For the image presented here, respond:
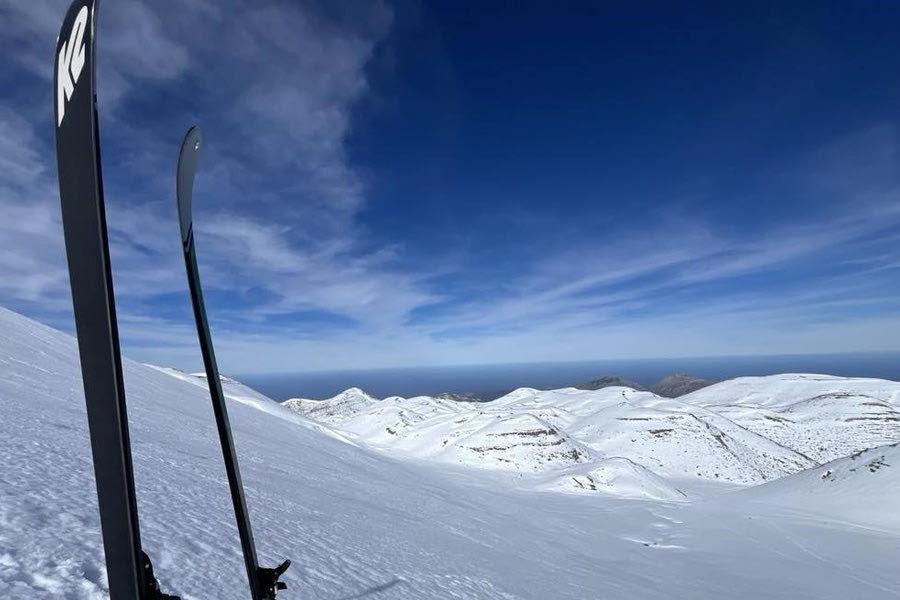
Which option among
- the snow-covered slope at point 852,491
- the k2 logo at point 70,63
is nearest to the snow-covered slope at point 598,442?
the snow-covered slope at point 852,491

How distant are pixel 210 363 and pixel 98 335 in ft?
1.78

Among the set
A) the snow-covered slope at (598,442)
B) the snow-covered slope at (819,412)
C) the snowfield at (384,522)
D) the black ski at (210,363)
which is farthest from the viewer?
the snow-covered slope at (819,412)

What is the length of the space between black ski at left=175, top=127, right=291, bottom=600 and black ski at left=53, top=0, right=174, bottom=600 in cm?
42

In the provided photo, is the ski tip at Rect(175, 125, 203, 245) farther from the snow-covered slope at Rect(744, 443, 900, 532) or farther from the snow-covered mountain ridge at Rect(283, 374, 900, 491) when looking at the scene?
the snow-covered mountain ridge at Rect(283, 374, 900, 491)

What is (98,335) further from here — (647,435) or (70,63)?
(647,435)

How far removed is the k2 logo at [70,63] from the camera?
1.82m

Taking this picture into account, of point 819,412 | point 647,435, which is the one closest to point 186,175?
point 647,435

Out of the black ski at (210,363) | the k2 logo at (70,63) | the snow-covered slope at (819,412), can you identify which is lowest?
the snow-covered slope at (819,412)

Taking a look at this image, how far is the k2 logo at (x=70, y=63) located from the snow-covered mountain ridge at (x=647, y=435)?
132 ft

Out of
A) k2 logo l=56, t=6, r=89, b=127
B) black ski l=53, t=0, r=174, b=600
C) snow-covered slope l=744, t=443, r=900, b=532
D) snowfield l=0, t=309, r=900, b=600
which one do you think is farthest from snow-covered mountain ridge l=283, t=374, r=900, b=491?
k2 logo l=56, t=6, r=89, b=127

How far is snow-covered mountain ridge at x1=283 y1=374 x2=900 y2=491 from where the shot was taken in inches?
2008

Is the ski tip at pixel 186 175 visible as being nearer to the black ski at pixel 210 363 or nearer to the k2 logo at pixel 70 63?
the black ski at pixel 210 363

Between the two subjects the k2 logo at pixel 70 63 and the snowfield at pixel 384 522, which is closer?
the k2 logo at pixel 70 63

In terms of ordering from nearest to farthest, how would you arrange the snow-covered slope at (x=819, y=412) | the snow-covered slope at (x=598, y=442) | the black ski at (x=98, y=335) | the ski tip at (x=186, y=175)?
1. the black ski at (x=98, y=335)
2. the ski tip at (x=186, y=175)
3. the snow-covered slope at (x=598, y=442)
4. the snow-covered slope at (x=819, y=412)
